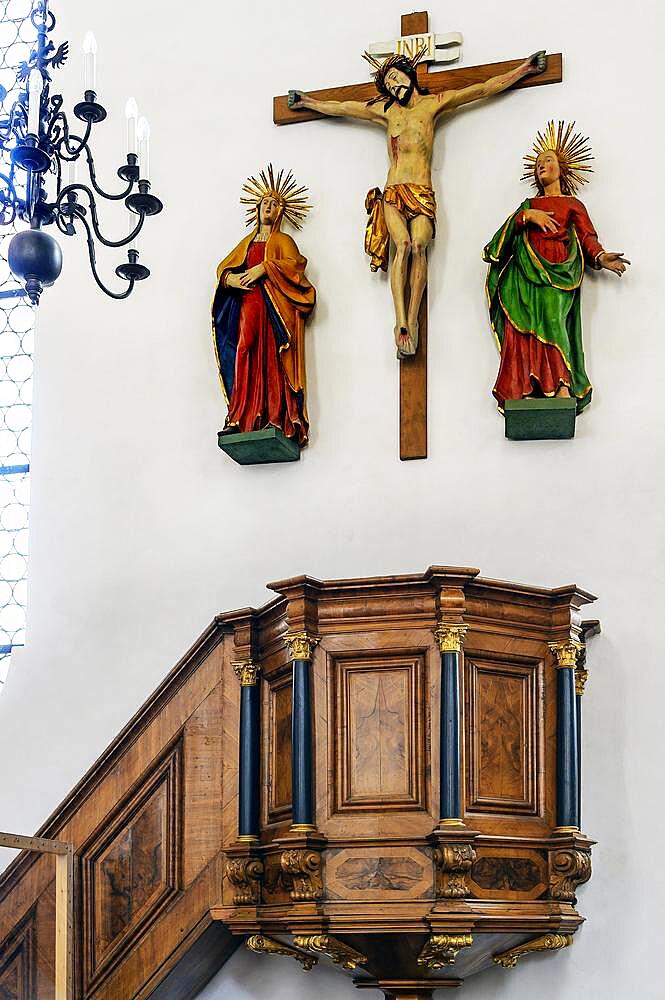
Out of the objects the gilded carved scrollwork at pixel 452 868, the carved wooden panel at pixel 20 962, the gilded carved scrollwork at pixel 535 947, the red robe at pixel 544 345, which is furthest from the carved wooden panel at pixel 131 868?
the red robe at pixel 544 345

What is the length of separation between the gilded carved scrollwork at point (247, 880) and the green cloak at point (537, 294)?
2.84m

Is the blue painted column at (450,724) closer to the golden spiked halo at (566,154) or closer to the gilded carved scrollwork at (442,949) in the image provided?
the gilded carved scrollwork at (442,949)

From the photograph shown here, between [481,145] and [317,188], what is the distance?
0.96 meters

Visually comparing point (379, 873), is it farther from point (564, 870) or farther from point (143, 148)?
point (143, 148)

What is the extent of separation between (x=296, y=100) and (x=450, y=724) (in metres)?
3.97

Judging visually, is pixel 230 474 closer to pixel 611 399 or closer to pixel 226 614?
pixel 226 614

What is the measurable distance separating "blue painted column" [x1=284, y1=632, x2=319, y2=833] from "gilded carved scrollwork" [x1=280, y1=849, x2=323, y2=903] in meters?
0.10

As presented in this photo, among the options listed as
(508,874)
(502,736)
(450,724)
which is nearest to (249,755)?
(450,724)

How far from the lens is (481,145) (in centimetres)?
823

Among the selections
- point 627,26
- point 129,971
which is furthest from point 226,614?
point 627,26

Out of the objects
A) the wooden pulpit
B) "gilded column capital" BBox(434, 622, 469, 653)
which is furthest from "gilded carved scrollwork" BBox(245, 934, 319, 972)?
"gilded column capital" BBox(434, 622, 469, 653)

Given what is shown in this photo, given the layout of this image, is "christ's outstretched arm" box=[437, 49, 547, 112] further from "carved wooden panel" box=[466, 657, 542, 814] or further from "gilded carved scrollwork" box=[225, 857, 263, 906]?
"gilded carved scrollwork" box=[225, 857, 263, 906]

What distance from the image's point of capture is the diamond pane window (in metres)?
8.80

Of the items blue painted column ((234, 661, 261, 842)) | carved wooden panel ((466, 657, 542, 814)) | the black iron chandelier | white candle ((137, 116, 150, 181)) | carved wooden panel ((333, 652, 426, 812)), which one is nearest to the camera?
the black iron chandelier
